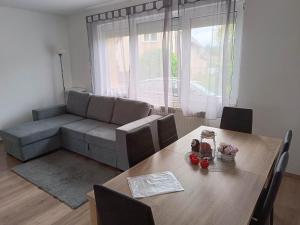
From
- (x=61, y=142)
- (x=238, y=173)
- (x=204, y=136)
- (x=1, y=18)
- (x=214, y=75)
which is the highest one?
(x=1, y=18)

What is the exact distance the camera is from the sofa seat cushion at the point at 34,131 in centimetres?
323

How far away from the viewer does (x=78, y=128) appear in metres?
3.47

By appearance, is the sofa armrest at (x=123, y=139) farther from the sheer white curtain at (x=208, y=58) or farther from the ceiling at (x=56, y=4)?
the ceiling at (x=56, y=4)

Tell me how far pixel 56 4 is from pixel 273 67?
12.2 ft

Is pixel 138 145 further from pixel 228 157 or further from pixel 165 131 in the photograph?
pixel 228 157

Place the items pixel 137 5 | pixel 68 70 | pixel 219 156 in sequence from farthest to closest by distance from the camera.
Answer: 1. pixel 68 70
2. pixel 137 5
3. pixel 219 156

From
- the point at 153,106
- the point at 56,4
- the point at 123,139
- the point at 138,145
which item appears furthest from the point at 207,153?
the point at 56,4

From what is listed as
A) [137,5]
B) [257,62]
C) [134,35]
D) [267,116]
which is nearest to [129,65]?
[134,35]

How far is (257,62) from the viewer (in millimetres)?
2691

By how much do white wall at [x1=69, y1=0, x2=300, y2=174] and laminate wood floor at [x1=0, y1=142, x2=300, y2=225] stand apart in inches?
19.0

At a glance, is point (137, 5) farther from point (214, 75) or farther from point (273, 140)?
point (273, 140)

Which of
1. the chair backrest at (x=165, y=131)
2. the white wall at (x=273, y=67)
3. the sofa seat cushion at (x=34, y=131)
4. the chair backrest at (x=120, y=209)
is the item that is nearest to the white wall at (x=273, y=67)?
the white wall at (x=273, y=67)

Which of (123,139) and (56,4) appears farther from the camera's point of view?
(56,4)

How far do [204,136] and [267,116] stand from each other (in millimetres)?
1407
